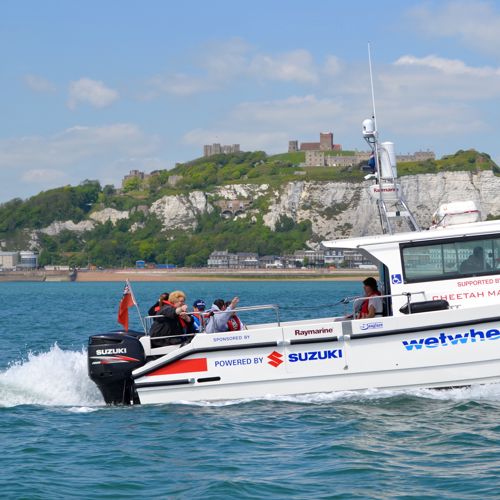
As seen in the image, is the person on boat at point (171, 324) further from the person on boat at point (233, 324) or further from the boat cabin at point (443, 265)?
the boat cabin at point (443, 265)

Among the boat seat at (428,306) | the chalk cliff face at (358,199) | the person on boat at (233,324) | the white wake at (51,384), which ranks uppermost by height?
the chalk cliff face at (358,199)

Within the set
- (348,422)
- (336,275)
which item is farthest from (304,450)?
(336,275)

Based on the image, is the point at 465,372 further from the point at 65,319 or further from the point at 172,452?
the point at 65,319

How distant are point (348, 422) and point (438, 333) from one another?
1.71 m

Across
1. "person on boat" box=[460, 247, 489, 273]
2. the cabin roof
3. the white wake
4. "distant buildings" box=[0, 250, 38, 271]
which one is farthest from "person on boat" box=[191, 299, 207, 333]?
"distant buildings" box=[0, 250, 38, 271]

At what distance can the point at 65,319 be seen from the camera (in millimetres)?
41938

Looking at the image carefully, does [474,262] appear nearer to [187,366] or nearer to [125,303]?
[187,366]

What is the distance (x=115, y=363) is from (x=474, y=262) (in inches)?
203

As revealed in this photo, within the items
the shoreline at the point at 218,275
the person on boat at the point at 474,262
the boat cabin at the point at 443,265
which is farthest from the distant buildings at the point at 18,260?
the person on boat at the point at 474,262

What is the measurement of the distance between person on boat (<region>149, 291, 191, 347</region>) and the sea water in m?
1.05

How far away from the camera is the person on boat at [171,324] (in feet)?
48.7

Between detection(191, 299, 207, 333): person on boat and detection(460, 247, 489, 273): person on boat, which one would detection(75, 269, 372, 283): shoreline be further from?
detection(460, 247, 489, 273): person on boat

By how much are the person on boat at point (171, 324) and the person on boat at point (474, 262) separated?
3.96 meters

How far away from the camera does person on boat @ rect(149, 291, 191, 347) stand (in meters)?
14.9
